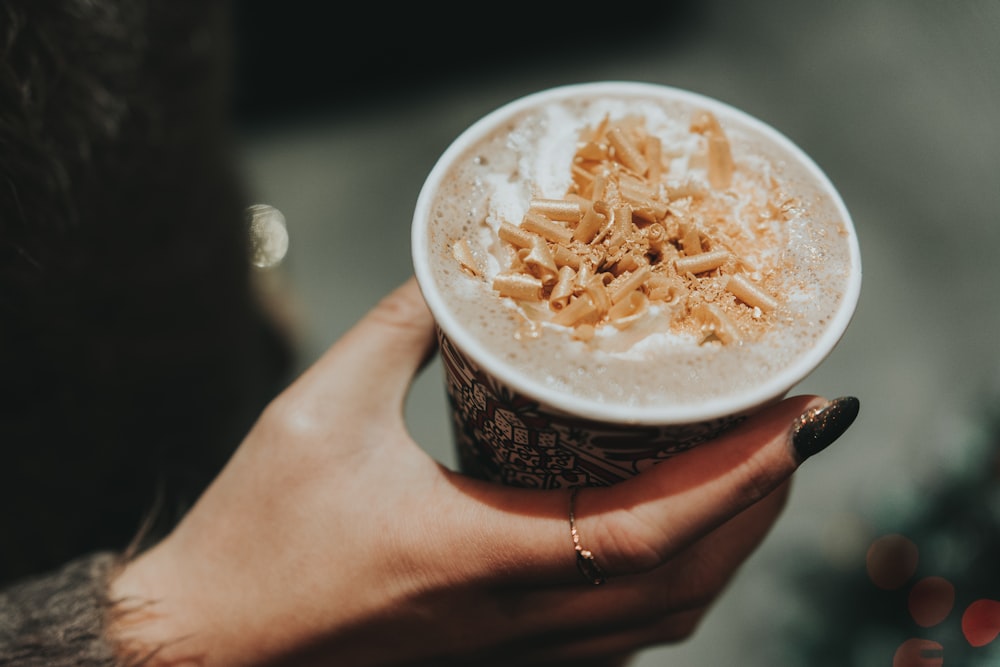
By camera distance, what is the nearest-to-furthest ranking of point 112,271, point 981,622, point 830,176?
point 112,271 → point 981,622 → point 830,176

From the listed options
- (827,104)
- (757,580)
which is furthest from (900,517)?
(827,104)

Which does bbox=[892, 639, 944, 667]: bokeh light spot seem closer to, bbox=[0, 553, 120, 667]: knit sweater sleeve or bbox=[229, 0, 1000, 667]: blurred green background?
bbox=[229, 0, 1000, 667]: blurred green background

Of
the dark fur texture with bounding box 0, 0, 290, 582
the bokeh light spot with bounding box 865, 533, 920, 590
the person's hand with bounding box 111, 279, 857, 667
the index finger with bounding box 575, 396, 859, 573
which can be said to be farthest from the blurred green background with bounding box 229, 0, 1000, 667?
the index finger with bounding box 575, 396, 859, 573

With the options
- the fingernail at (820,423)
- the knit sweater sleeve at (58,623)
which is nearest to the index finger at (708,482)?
the fingernail at (820,423)

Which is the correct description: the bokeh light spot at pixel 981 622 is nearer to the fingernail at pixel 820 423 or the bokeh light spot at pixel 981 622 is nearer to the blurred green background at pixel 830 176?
the blurred green background at pixel 830 176

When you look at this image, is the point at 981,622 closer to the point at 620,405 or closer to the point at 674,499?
the point at 674,499

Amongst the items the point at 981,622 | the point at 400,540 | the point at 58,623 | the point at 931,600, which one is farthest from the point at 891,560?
the point at 58,623
